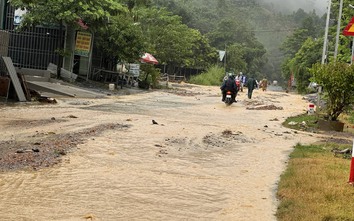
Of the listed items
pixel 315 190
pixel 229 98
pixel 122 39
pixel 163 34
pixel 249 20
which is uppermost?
pixel 249 20

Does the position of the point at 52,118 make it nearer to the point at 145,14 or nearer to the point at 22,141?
the point at 22,141

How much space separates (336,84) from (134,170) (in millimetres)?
12081

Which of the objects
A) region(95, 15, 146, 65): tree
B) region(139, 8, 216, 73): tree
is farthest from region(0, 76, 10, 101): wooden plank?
region(139, 8, 216, 73): tree

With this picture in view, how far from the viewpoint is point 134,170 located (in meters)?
9.09

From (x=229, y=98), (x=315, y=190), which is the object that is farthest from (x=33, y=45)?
(x=315, y=190)

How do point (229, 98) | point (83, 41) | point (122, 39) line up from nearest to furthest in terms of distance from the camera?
point (229, 98), point (83, 41), point (122, 39)

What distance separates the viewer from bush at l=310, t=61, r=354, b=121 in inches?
750

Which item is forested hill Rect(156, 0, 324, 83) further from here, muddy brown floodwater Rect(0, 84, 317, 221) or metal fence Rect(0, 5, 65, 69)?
muddy brown floodwater Rect(0, 84, 317, 221)

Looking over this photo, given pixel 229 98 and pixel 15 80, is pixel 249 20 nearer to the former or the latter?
pixel 229 98

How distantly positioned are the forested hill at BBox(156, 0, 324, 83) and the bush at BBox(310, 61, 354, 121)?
6937 cm

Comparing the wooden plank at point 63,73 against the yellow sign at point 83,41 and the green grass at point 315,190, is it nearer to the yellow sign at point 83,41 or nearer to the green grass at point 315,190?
the yellow sign at point 83,41

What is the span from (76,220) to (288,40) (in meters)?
105

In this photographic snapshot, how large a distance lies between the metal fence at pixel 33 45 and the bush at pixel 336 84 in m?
18.2

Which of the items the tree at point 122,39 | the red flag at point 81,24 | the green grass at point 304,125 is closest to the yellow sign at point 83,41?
the tree at point 122,39
